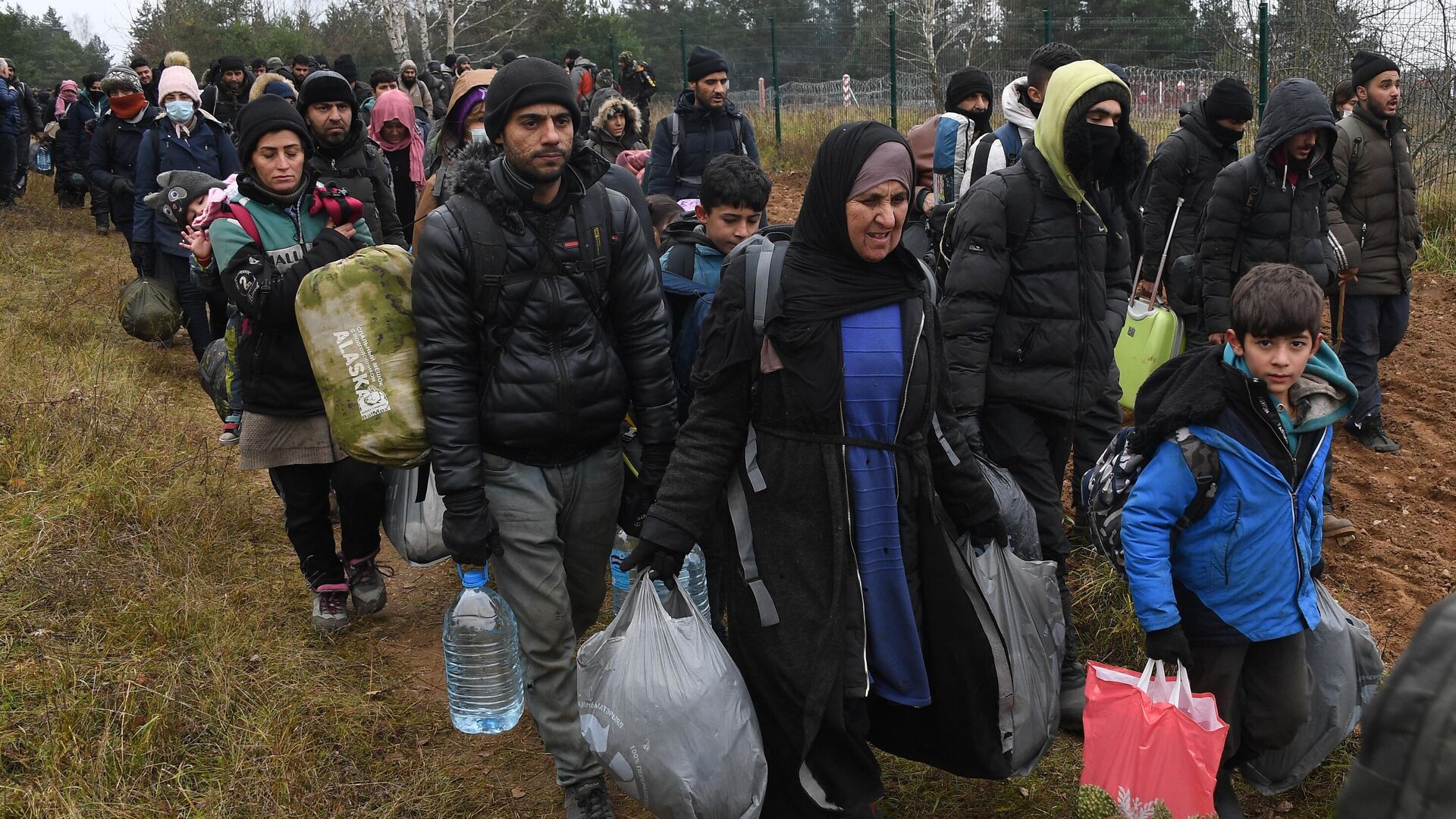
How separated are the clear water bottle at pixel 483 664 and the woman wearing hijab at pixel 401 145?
4.04 m

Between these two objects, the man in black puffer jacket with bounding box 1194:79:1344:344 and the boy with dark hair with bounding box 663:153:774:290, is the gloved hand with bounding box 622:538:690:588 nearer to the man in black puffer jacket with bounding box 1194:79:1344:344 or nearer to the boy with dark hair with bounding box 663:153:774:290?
the boy with dark hair with bounding box 663:153:774:290

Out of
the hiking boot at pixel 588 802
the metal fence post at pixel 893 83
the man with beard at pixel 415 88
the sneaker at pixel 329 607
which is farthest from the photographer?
the man with beard at pixel 415 88

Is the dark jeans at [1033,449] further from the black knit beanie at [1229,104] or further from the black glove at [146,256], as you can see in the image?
the black glove at [146,256]

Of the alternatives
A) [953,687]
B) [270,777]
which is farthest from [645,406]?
[270,777]

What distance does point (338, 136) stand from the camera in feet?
19.0

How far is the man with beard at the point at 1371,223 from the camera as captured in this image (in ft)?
21.8

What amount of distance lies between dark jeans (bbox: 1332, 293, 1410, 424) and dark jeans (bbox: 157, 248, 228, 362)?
6867mm

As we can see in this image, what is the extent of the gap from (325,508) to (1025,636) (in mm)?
2947

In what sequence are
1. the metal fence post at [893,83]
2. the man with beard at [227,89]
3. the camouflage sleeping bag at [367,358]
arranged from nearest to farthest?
the camouflage sleeping bag at [367,358]
the man with beard at [227,89]
the metal fence post at [893,83]

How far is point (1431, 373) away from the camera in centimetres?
793

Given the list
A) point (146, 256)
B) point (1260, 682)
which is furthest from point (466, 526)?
point (146, 256)

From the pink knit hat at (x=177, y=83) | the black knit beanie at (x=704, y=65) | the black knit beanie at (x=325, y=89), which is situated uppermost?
the pink knit hat at (x=177, y=83)

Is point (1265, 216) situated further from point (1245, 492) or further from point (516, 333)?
point (516, 333)

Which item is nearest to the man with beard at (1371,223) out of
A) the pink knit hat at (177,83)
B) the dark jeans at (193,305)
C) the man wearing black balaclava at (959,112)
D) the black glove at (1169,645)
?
the man wearing black balaclava at (959,112)
